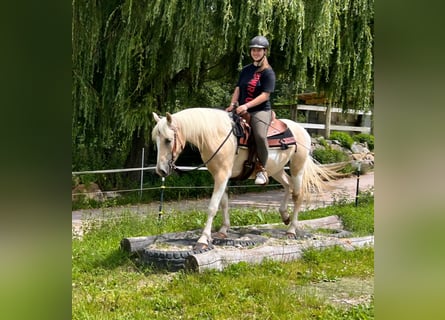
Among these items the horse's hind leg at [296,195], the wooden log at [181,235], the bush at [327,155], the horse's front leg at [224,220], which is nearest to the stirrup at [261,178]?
the horse's front leg at [224,220]

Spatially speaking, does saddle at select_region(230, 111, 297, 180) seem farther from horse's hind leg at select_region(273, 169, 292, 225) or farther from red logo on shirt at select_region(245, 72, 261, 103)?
horse's hind leg at select_region(273, 169, 292, 225)

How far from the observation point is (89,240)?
306 cm

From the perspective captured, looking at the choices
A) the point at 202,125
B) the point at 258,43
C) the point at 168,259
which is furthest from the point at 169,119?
the point at 168,259

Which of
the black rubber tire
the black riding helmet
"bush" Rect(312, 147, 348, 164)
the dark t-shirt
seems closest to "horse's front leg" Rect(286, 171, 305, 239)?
"bush" Rect(312, 147, 348, 164)

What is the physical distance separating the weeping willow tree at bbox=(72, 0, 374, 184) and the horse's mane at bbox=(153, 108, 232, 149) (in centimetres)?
70

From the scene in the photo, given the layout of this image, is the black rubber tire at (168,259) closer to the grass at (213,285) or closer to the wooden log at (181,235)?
the grass at (213,285)

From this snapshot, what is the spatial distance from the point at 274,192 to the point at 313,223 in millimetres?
418

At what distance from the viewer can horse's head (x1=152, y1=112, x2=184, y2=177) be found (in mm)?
2561

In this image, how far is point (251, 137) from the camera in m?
2.99

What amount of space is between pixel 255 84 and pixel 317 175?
0.97 meters

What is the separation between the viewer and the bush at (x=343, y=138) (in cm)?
341

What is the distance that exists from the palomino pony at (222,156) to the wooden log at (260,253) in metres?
0.13
